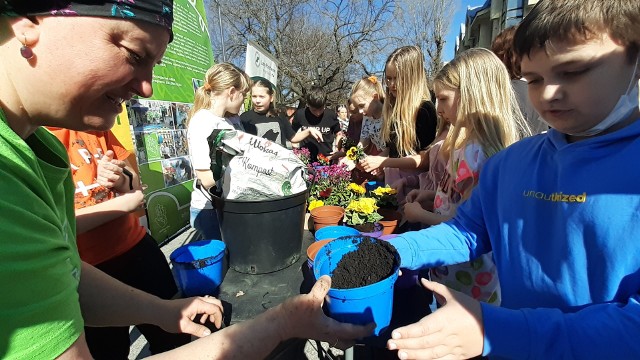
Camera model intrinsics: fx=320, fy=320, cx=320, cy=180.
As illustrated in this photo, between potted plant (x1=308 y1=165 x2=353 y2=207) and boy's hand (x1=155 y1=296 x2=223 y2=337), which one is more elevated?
potted plant (x1=308 y1=165 x2=353 y2=207)

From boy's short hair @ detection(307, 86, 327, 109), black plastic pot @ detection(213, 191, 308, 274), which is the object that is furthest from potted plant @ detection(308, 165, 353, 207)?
boy's short hair @ detection(307, 86, 327, 109)

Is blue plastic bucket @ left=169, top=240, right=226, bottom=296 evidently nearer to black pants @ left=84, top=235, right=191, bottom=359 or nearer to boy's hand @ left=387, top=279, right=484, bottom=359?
black pants @ left=84, top=235, right=191, bottom=359

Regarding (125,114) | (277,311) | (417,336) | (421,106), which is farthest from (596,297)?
(125,114)

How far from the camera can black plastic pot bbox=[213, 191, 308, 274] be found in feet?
5.07

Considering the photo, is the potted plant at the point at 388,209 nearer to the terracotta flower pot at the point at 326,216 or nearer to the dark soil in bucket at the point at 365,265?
the terracotta flower pot at the point at 326,216

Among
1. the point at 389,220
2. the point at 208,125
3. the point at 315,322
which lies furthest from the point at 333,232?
the point at 208,125

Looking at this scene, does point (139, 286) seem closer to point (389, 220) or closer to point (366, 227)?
point (366, 227)

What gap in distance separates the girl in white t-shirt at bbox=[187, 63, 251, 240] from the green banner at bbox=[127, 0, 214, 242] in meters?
1.60

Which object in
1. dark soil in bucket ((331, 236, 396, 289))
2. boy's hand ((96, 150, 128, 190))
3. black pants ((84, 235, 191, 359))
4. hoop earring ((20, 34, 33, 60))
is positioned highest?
hoop earring ((20, 34, 33, 60))

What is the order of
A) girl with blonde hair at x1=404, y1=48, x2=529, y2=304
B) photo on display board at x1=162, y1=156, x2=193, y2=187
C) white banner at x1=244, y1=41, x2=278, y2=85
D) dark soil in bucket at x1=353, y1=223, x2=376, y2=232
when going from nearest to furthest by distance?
girl with blonde hair at x1=404, y1=48, x2=529, y2=304 → dark soil in bucket at x1=353, y1=223, x2=376, y2=232 → photo on display board at x1=162, y1=156, x2=193, y2=187 → white banner at x1=244, y1=41, x2=278, y2=85

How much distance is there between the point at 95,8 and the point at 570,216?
1335 millimetres

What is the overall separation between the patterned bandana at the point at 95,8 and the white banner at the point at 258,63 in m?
5.58

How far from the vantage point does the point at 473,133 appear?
68.0 inches

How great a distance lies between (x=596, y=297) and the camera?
909mm
